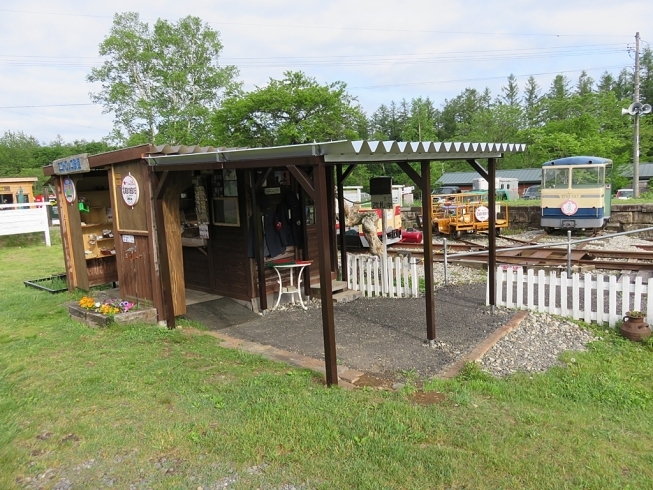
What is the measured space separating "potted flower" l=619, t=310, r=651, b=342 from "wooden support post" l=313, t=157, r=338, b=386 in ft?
→ 12.9

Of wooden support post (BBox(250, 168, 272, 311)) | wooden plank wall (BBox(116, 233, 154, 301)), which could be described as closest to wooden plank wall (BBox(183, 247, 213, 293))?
wooden support post (BBox(250, 168, 272, 311))

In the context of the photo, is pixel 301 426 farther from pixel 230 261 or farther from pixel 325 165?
pixel 230 261

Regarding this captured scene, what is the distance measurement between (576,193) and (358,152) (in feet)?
46.2

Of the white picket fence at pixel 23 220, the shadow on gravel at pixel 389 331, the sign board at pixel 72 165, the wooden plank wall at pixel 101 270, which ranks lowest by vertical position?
the shadow on gravel at pixel 389 331

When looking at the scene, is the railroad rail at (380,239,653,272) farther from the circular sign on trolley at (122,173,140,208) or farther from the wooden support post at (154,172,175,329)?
the circular sign on trolley at (122,173,140,208)

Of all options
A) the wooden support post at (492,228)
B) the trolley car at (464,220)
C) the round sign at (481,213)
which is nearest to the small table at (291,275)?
the wooden support post at (492,228)

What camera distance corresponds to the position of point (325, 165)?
559 cm

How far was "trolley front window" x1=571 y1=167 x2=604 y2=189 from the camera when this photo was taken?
16031 millimetres

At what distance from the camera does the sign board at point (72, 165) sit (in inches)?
321

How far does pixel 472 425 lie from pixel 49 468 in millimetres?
3148

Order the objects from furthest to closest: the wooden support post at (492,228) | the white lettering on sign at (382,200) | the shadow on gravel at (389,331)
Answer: the white lettering on sign at (382,200)
the wooden support post at (492,228)
the shadow on gravel at (389,331)

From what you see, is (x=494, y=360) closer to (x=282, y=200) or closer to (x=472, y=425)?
(x=472, y=425)

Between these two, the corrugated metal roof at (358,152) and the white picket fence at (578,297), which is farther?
the white picket fence at (578,297)

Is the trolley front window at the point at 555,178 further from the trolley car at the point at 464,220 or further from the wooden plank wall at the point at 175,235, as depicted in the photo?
the wooden plank wall at the point at 175,235
